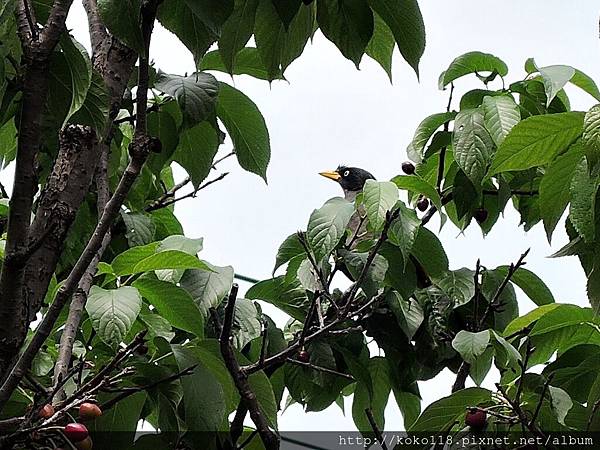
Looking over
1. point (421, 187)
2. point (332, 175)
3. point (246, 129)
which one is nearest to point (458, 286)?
point (421, 187)

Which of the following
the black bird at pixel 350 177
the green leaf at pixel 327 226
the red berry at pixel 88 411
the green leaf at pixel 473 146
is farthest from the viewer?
the black bird at pixel 350 177

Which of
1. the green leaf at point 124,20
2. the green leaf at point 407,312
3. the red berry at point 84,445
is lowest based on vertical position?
the red berry at point 84,445

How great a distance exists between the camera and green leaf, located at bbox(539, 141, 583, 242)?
3.04ft

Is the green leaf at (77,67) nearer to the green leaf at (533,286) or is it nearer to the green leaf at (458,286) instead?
A: the green leaf at (458,286)

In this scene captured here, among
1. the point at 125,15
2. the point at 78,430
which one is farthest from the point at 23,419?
the point at 125,15

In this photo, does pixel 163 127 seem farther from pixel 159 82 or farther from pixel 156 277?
→ pixel 156 277

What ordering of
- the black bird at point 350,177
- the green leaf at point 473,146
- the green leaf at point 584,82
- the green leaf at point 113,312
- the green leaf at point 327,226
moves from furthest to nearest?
the black bird at point 350,177 → the green leaf at point 584,82 → the green leaf at point 473,146 → the green leaf at point 327,226 → the green leaf at point 113,312

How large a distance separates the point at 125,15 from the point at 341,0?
169mm

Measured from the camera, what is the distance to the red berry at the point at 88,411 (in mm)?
714

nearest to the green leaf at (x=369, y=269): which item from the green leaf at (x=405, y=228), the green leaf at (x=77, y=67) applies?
the green leaf at (x=405, y=228)

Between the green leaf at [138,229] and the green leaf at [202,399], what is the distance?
367mm

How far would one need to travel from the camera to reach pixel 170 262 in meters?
0.89

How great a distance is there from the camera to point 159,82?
93 centimetres

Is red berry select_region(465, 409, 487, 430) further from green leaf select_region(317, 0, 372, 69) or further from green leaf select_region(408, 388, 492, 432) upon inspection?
green leaf select_region(317, 0, 372, 69)
